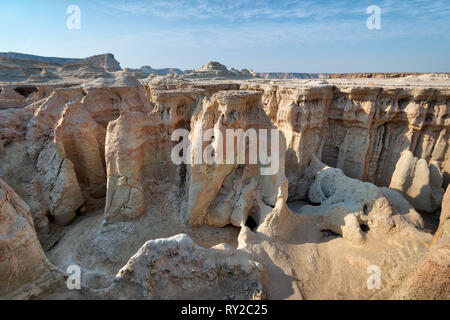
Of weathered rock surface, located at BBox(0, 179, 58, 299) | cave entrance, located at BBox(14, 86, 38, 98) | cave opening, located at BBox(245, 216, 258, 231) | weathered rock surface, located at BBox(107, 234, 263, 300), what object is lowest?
cave opening, located at BBox(245, 216, 258, 231)

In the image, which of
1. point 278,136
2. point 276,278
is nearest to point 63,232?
point 276,278

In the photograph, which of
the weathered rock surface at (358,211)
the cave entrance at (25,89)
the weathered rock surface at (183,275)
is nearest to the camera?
the weathered rock surface at (183,275)

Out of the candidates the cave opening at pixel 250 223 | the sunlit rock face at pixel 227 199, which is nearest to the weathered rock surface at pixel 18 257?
the sunlit rock face at pixel 227 199

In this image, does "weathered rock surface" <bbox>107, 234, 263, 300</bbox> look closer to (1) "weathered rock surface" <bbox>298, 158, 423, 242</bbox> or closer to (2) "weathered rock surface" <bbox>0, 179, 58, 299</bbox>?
(2) "weathered rock surface" <bbox>0, 179, 58, 299</bbox>

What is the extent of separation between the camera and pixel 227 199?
22.6ft

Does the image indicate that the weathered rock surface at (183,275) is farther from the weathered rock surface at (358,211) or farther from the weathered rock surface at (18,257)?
the weathered rock surface at (358,211)

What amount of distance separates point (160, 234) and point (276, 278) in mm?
3356

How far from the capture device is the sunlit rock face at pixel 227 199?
4.28m

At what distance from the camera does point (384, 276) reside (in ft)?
17.7

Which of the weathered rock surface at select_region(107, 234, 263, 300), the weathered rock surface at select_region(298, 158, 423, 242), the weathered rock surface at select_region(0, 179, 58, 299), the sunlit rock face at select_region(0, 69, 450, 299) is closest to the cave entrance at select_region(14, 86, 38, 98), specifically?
the sunlit rock face at select_region(0, 69, 450, 299)

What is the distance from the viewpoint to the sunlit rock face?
14.0 feet

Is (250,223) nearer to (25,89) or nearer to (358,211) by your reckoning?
(358,211)

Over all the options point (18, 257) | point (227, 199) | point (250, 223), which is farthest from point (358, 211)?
point (18, 257)
